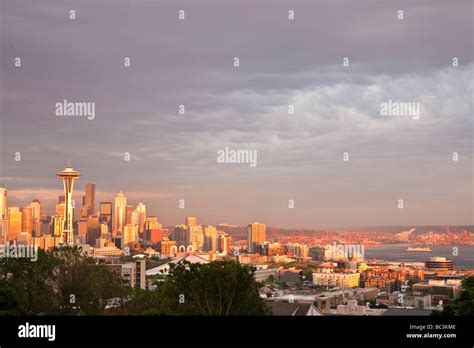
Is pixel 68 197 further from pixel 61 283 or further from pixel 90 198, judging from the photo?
pixel 61 283

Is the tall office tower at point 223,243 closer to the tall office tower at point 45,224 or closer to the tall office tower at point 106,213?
the tall office tower at point 106,213

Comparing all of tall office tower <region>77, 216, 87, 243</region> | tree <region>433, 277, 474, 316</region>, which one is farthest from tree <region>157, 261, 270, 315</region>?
tall office tower <region>77, 216, 87, 243</region>

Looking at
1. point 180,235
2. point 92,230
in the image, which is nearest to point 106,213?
point 92,230

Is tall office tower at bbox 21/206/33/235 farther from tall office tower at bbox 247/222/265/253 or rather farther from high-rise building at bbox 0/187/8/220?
tall office tower at bbox 247/222/265/253

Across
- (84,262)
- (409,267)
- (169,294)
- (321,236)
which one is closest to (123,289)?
(84,262)

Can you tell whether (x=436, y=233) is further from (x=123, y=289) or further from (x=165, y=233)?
(x=165, y=233)

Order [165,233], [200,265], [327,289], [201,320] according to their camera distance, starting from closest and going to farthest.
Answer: [201,320]
[200,265]
[165,233]
[327,289]
